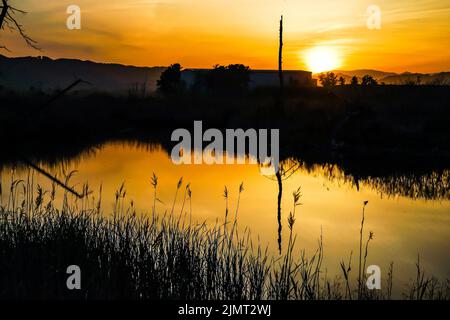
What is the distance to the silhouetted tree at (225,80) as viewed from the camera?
5753cm

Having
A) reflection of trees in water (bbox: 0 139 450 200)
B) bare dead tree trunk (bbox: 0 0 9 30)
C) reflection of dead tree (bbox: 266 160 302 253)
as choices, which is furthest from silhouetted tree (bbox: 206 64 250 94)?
bare dead tree trunk (bbox: 0 0 9 30)

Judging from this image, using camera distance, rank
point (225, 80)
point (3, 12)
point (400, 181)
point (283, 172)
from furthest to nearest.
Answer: point (225, 80), point (283, 172), point (400, 181), point (3, 12)

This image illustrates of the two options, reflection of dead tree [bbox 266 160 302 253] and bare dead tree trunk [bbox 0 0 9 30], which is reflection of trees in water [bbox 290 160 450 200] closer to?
reflection of dead tree [bbox 266 160 302 253]

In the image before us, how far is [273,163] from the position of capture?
26797 millimetres

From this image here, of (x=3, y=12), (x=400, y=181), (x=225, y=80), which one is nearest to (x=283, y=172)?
(x=400, y=181)

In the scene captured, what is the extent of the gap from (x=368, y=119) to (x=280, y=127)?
5727 mm

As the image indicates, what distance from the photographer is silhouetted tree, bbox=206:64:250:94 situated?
57531 millimetres

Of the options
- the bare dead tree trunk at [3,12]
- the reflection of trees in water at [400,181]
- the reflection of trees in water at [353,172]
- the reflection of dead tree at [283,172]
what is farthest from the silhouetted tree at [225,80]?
the bare dead tree trunk at [3,12]

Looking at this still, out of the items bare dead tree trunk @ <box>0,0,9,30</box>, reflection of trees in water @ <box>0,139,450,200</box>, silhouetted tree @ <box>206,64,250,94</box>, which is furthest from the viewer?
silhouetted tree @ <box>206,64,250,94</box>

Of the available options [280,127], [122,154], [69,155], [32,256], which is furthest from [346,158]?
[32,256]

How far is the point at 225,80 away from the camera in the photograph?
58.0m

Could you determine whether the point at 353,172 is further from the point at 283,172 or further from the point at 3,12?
the point at 3,12

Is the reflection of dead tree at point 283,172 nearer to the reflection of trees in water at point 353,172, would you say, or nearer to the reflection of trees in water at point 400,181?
the reflection of trees in water at point 353,172
